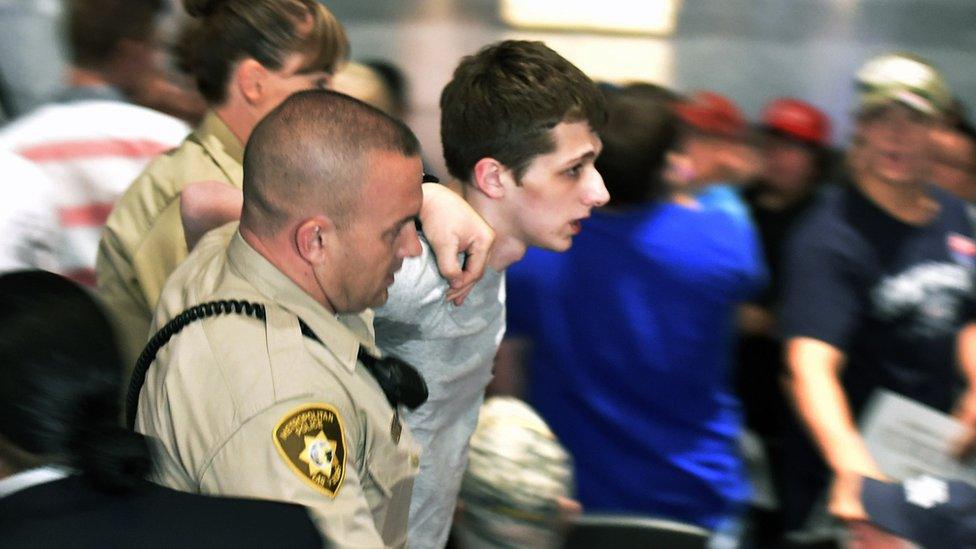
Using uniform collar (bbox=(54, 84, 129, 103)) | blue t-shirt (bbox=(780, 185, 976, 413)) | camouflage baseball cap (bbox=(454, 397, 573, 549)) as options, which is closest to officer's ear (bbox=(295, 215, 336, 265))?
camouflage baseball cap (bbox=(454, 397, 573, 549))

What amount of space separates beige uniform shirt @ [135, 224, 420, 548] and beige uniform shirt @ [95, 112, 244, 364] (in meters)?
0.42

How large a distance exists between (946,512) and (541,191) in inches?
37.6

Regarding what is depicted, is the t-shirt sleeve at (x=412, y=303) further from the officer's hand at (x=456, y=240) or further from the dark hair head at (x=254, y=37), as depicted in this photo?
the dark hair head at (x=254, y=37)

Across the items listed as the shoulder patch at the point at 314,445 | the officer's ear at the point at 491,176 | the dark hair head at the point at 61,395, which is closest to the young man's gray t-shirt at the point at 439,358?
the officer's ear at the point at 491,176

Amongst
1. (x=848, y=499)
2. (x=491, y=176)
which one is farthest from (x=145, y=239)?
(x=848, y=499)

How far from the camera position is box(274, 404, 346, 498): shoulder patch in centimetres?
134

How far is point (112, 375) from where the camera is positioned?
3.85ft

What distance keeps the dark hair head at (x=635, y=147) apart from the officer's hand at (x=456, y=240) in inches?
21.7

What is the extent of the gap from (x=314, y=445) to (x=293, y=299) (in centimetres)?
25

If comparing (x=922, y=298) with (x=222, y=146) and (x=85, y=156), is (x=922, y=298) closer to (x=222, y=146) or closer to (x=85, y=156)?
(x=222, y=146)

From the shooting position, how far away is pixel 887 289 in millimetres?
2570

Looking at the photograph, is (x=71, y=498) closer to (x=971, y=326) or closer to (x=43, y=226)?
(x=43, y=226)

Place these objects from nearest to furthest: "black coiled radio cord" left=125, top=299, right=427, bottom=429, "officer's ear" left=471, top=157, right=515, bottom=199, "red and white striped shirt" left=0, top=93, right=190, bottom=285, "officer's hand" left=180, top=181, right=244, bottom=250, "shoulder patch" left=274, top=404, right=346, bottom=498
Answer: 1. "shoulder patch" left=274, top=404, right=346, bottom=498
2. "black coiled radio cord" left=125, top=299, right=427, bottom=429
3. "officer's hand" left=180, top=181, right=244, bottom=250
4. "officer's ear" left=471, top=157, right=515, bottom=199
5. "red and white striped shirt" left=0, top=93, right=190, bottom=285

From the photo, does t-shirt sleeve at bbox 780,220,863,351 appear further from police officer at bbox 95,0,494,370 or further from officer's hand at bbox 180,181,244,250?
officer's hand at bbox 180,181,244,250
